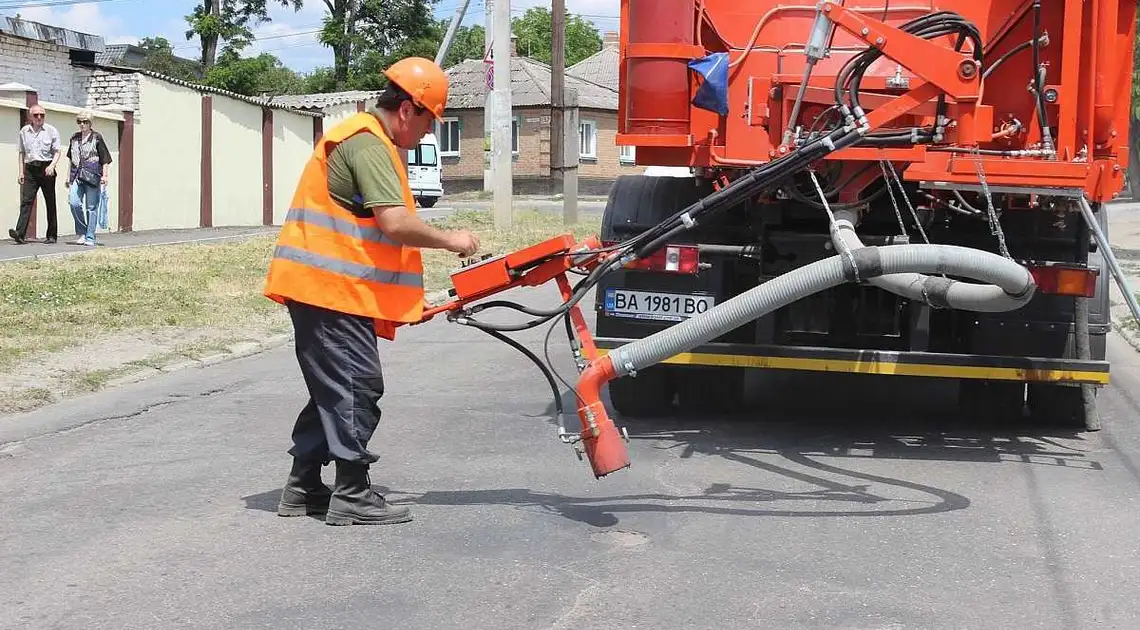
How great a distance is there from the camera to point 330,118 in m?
33.9

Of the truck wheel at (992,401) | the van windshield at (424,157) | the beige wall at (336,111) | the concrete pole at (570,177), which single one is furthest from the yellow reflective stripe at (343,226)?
the van windshield at (424,157)

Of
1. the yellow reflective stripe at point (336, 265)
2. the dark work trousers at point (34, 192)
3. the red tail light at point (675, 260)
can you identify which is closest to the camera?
the yellow reflective stripe at point (336, 265)

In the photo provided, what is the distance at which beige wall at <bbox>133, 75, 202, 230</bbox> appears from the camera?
75.3 feet

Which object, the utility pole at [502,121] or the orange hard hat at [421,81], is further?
the utility pole at [502,121]

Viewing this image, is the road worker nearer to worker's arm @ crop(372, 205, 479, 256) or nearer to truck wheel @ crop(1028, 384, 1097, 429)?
worker's arm @ crop(372, 205, 479, 256)

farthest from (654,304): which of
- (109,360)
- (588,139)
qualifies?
(588,139)

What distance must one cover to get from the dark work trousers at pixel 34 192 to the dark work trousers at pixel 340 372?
1307cm

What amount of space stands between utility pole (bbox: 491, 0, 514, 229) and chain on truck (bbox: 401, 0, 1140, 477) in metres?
15.9

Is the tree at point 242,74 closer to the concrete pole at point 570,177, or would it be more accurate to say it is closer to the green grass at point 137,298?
the concrete pole at point 570,177

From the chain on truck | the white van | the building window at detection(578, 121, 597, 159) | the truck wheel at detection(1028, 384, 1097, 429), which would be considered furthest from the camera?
the building window at detection(578, 121, 597, 159)

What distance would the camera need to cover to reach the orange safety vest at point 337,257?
5305 millimetres

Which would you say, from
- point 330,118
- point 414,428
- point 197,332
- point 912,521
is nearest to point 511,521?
point 912,521

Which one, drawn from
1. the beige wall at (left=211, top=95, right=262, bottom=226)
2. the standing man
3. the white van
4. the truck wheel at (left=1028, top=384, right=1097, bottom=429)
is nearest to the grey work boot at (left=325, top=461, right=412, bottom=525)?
the truck wheel at (left=1028, top=384, right=1097, bottom=429)

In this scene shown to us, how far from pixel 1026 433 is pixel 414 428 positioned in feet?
10.5
